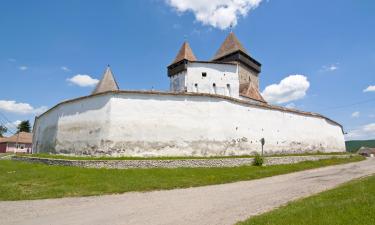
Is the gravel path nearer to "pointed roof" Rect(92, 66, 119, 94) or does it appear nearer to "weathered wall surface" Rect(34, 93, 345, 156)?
"weathered wall surface" Rect(34, 93, 345, 156)

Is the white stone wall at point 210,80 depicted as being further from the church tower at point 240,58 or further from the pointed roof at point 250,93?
the church tower at point 240,58

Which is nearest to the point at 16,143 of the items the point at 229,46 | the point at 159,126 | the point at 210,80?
the point at 210,80

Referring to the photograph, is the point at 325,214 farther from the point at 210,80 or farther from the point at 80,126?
the point at 210,80

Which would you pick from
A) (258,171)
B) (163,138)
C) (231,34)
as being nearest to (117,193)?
(258,171)

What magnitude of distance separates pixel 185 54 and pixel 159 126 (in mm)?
13518

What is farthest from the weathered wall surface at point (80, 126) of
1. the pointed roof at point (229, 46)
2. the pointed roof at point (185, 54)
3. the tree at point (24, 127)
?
the tree at point (24, 127)

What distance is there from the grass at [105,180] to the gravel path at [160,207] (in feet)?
3.03

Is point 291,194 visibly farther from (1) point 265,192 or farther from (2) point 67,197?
(2) point 67,197

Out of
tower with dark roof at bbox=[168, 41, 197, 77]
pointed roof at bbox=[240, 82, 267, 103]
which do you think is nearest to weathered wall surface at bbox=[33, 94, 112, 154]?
tower with dark roof at bbox=[168, 41, 197, 77]

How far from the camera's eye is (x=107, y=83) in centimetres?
2608

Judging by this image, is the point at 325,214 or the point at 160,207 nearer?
the point at 325,214

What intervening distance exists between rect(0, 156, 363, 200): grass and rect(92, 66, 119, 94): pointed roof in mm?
12542

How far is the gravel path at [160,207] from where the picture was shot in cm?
620

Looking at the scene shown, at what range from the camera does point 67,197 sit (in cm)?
906
